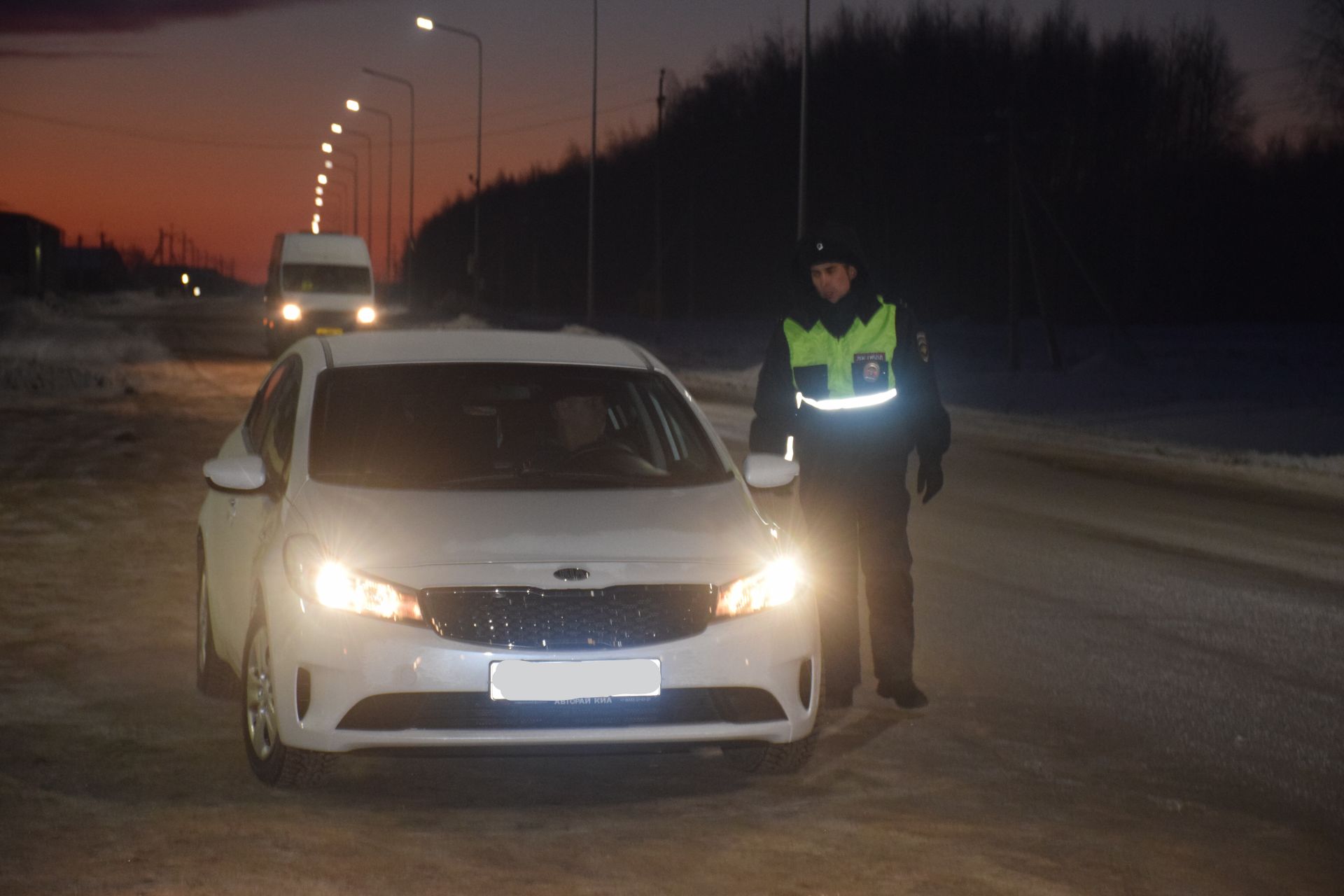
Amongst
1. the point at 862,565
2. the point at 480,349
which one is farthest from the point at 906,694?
the point at 480,349

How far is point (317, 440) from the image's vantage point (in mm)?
6344

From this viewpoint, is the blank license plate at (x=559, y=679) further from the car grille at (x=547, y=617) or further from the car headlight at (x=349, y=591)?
the car headlight at (x=349, y=591)

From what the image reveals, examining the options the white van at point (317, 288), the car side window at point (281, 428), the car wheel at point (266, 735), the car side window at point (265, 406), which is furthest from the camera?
the white van at point (317, 288)

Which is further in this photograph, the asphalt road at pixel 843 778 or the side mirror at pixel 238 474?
the side mirror at pixel 238 474

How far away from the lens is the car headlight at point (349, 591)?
5453mm

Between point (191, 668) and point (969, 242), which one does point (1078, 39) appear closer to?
point (969, 242)

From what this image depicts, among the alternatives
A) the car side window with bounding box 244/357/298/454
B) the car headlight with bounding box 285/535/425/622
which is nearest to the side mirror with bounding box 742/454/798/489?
the car headlight with bounding box 285/535/425/622

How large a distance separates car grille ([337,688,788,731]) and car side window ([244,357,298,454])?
1.92 meters

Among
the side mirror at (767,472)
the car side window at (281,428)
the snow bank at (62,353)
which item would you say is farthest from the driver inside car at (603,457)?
the snow bank at (62,353)

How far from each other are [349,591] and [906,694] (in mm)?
2434

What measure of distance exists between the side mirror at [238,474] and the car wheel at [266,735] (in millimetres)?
477

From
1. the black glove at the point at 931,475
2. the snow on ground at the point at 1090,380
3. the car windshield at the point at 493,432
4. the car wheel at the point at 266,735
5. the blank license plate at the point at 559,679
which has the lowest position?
the snow on ground at the point at 1090,380

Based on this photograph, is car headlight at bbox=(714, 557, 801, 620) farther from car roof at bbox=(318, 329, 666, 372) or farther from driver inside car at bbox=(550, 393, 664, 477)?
car roof at bbox=(318, 329, 666, 372)

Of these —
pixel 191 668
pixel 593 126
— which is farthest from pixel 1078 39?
pixel 191 668
